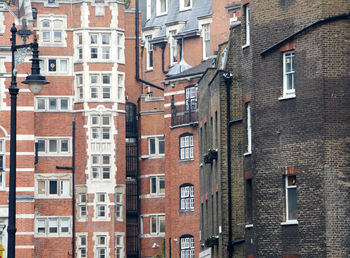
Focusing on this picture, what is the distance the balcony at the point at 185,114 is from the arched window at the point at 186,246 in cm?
817

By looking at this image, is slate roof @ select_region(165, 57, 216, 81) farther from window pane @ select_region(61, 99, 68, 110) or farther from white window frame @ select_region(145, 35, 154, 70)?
white window frame @ select_region(145, 35, 154, 70)

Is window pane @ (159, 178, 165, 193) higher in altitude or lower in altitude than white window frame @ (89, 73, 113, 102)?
lower

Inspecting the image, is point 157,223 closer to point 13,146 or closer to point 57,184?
point 57,184

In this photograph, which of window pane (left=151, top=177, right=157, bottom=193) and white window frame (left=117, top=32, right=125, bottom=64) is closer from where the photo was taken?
window pane (left=151, top=177, right=157, bottom=193)

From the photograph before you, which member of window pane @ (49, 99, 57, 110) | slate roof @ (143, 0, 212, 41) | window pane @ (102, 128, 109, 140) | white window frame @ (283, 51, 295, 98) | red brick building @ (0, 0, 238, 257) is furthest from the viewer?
slate roof @ (143, 0, 212, 41)

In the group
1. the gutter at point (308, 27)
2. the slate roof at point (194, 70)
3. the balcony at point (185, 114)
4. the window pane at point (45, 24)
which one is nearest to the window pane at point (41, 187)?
the balcony at point (185, 114)

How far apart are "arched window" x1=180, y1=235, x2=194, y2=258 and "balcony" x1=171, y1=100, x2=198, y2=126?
8175mm

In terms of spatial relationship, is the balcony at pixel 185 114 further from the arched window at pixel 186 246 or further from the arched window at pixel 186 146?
the arched window at pixel 186 246

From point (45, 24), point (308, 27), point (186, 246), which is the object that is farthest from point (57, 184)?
point (308, 27)

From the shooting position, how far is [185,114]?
9988 centimetres

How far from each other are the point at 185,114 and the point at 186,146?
7.73 ft

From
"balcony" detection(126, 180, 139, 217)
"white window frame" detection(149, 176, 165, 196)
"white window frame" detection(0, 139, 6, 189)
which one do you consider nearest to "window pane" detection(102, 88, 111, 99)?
"balcony" detection(126, 180, 139, 217)

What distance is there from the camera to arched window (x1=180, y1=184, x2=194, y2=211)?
9844cm

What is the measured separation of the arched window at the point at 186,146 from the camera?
98944 mm
